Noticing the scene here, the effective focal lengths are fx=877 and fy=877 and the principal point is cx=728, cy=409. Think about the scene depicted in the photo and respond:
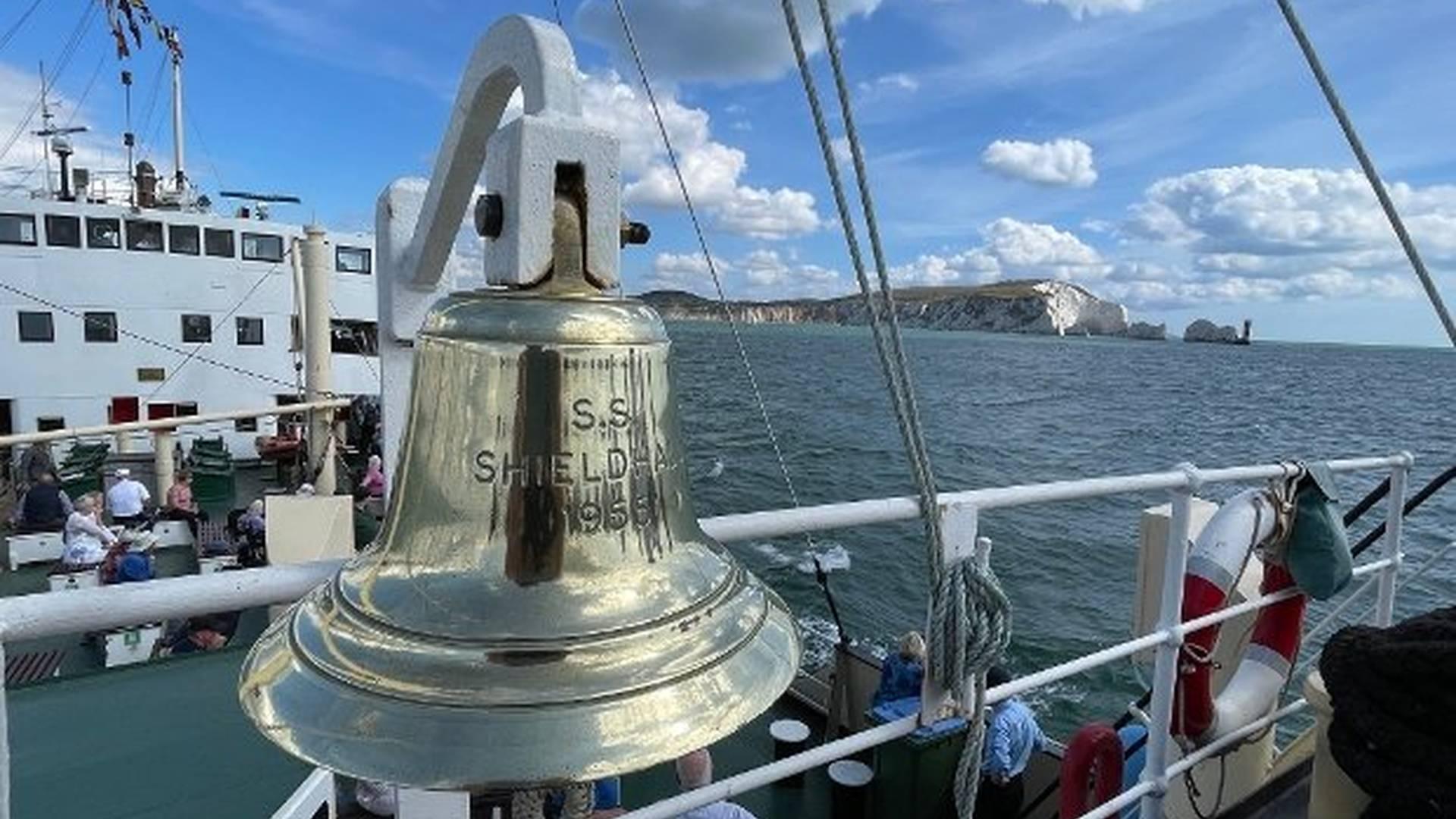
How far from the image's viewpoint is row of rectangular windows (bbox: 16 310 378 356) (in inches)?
765

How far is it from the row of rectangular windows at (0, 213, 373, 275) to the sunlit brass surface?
23514 millimetres

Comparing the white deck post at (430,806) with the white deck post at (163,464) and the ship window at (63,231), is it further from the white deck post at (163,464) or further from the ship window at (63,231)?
the ship window at (63,231)

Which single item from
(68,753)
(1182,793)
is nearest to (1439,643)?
(1182,793)

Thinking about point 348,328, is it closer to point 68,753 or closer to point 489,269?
point 68,753

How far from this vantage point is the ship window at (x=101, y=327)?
65.1ft

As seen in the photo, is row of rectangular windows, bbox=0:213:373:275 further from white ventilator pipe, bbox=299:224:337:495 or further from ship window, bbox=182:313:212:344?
white ventilator pipe, bbox=299:224:337:495

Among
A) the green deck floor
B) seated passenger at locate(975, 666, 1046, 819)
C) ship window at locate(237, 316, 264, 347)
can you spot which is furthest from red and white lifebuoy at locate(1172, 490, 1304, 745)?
ship window at locate(237, 316, 264, 347)

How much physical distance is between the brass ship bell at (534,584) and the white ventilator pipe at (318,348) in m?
11.5

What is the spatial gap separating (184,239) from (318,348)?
38.0 ft

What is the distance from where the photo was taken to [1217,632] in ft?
10.7

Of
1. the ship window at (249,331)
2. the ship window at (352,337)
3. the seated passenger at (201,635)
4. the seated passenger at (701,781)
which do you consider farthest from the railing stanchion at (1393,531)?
the ship window at (249,331)

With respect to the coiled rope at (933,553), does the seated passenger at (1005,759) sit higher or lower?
lower

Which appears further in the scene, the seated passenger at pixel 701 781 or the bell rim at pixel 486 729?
the seated passenger at pixel 701 781

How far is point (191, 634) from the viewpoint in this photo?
866cm
